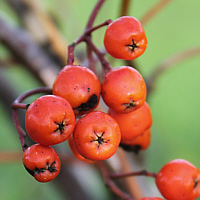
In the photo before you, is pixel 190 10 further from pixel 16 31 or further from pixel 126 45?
pixel 126 45

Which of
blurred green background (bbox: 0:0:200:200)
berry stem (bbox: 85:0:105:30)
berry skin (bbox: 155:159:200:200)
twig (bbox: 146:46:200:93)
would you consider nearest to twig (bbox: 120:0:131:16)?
berry stem (bbox: 85:0:105:30)

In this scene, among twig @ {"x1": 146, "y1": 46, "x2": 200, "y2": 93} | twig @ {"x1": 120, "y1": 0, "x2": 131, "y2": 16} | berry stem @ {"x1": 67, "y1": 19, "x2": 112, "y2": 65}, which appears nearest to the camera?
berry stem @ {"x1": 67, "y1": 19, "x2": 112, "y2": 65}

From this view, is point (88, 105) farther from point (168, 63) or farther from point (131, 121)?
point (168, 63)

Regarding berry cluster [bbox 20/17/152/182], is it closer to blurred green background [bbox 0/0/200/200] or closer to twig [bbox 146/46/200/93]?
twig [bbox 146/46/200/93]

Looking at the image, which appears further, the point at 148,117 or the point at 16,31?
the point at 16,31

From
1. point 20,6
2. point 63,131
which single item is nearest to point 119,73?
point 63,131

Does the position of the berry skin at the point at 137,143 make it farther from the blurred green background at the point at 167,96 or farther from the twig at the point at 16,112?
the blurred green background at the point at 167,96

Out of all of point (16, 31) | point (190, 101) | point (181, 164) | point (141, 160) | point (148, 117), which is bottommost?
point (190, 101)

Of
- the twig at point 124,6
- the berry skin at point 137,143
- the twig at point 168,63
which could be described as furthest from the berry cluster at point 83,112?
the twig at point 168,63
